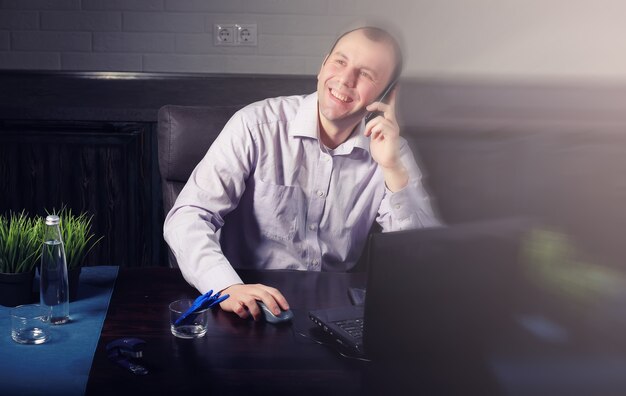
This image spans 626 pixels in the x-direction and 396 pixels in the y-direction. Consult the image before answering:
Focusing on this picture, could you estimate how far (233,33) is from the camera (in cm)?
299

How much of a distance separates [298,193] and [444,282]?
1.12 m

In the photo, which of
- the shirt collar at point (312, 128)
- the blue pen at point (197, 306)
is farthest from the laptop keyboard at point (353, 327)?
the shirt collar at point (312, 128)

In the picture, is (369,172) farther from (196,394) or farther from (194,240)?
(196,394)

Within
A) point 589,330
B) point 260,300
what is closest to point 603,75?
point 589,330

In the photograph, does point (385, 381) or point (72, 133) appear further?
point (72, 133)

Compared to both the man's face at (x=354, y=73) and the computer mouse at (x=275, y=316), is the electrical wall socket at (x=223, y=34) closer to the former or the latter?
the man's face at (x=354, y=73)

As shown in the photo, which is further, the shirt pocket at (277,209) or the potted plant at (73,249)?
the shirt pocket at (277,209)

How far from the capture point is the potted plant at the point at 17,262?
1.15 meters

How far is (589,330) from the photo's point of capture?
49 centimetres

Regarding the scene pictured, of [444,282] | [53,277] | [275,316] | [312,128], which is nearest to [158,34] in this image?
[312,128]

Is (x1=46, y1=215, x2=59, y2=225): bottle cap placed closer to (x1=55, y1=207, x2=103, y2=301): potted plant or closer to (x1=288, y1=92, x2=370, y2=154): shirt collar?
(x1=55, y1=207, x2=103, y2=301): potted plant

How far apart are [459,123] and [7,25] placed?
187 cm

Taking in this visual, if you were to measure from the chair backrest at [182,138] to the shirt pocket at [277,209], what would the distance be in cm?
18

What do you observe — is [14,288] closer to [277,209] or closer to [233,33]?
[277,209]
